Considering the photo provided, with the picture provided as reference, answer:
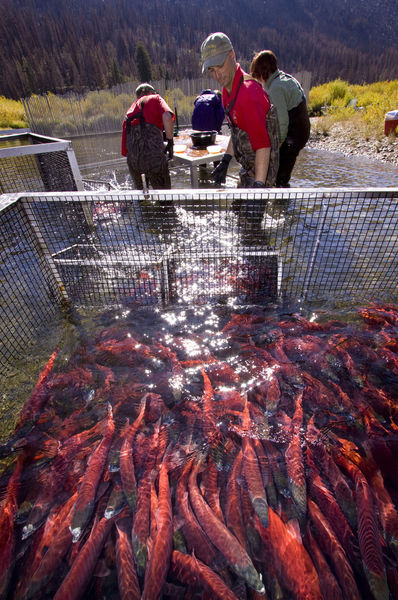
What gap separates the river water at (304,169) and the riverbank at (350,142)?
383 millimetres

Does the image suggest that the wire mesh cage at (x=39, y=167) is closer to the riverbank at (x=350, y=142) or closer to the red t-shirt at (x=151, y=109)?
the red t-shirt at (x=151, y=109)

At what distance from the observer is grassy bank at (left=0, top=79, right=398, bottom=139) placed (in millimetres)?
11203

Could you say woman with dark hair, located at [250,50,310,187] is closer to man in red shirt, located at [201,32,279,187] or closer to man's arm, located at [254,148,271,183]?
man in red shirt, located at [201,32,279,187]

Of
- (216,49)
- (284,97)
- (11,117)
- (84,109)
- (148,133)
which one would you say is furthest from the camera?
(11,117)

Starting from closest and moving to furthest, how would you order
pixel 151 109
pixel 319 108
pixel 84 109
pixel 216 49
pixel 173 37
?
1. pixel 216 49
2. pixel 151 109
3. pixel 84 109
4. pixel 319 108
5. pixel 173 37

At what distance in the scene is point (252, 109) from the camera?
3186 millimetres

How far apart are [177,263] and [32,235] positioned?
152 cm

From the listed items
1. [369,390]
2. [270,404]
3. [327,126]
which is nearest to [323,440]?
[270,404]

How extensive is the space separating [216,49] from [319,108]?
16743 mm

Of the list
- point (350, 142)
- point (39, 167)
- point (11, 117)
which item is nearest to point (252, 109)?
point (39, 167)

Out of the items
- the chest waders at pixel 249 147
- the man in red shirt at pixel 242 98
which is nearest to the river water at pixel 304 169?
the chest waders at pixel 249 147

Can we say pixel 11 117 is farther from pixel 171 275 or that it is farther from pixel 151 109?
pixel 171 275

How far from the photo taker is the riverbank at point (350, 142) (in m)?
9.45

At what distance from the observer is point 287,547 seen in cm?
164
